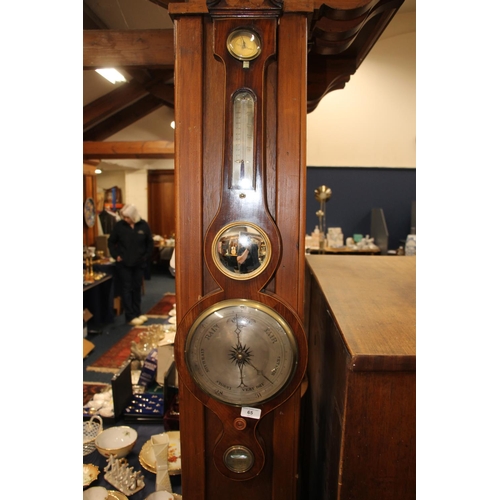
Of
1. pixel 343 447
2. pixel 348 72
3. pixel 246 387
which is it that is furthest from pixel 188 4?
pixel 348 72

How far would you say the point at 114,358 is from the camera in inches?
154

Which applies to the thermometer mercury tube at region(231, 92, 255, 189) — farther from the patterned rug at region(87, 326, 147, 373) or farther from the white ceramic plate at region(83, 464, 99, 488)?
the patterned rug at region(87, 326, 147, 373)

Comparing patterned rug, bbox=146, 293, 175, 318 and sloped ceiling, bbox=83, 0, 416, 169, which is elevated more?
sloped ceiling, bbox=83, 0, 416, 169

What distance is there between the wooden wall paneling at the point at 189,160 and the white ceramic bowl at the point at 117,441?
688mm

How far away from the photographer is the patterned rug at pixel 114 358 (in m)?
3.65

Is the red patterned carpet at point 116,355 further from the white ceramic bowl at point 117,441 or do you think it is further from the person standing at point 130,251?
the white ceramic bowl at point 117,441

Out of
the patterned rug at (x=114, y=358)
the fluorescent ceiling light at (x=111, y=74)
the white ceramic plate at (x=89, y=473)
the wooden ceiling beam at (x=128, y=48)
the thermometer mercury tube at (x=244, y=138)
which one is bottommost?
the patterned rug at (x=114, y=358)

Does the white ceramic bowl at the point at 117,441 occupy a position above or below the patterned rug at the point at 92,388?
above

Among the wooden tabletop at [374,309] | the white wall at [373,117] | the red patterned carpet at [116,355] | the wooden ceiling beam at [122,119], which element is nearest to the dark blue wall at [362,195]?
the white wall at [373,117]

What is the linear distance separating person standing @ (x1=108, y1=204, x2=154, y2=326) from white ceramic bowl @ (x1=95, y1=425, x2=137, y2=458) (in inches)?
138

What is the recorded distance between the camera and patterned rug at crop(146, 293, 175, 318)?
18.4 ft

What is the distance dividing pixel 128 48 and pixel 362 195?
5.28 m

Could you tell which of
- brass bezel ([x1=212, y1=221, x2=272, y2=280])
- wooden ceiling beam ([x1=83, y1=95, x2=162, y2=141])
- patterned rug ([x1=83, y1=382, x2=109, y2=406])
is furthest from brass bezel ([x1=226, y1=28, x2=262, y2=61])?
wooden ceiling beam ([x1=83, y1=95, x2=162, y2=141])
